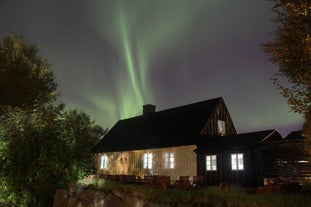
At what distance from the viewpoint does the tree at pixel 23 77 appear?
28.3m

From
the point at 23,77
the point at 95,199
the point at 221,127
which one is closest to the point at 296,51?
the point at 95,199

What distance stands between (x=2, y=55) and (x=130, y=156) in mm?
16447

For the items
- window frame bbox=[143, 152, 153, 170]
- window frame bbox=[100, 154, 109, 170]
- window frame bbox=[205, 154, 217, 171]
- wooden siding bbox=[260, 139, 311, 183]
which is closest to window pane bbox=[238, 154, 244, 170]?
wooden siding bbox=[260, 139, 311, 183]

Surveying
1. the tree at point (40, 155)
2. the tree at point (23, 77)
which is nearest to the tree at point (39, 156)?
the tree at point (40, 155)

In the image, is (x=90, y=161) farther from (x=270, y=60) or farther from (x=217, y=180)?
(x=217, y=180)

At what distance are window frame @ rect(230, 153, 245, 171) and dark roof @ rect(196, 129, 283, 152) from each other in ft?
2.55

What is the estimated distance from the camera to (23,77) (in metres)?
29.7

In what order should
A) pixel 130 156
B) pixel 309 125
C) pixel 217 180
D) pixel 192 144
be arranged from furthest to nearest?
pixel 130 156
pixel 192 144
pixel 217 180
pixel 309 125

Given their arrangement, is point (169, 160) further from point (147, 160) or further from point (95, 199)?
point (95, 199)

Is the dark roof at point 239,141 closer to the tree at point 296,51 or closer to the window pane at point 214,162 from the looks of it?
the window pane at point 214,162

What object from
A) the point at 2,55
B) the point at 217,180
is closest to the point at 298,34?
the point at 217,180

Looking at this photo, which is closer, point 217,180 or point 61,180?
point 61,180

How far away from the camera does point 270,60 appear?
13.8 metres

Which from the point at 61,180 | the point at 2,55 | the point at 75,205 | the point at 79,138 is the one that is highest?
the point at 2,55
